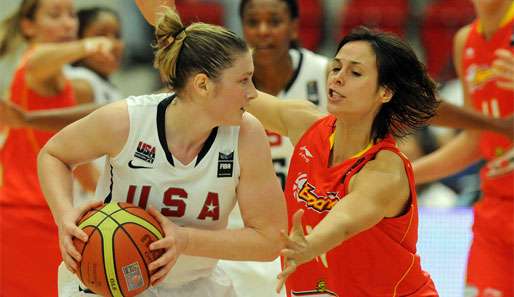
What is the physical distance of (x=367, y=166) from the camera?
375cm

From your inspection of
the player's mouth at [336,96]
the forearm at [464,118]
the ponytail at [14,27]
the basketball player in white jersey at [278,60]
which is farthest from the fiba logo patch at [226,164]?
the ponytail at [14,27]

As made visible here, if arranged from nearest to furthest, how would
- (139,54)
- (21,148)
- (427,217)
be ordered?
(21,148), (427,217), (139,54)

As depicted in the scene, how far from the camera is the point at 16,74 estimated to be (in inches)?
238

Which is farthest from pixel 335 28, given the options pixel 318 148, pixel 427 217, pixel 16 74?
pixel 318 148

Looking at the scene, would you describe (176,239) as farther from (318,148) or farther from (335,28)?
(335,28)

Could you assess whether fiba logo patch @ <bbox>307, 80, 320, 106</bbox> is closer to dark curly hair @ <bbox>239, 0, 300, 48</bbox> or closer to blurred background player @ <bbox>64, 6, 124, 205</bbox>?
dark curly hair @ <bbox>239, 0, 300, 48</bbox>

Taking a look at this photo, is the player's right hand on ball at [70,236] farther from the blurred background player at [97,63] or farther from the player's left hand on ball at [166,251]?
the blurred background player at [97,63]

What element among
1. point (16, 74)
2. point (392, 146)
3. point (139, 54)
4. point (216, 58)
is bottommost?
point (139, 54)

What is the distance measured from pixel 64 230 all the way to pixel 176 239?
38 cm

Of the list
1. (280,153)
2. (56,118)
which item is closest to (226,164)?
(56,118)

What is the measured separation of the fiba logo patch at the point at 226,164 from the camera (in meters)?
3.76

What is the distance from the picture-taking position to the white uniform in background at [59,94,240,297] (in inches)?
147

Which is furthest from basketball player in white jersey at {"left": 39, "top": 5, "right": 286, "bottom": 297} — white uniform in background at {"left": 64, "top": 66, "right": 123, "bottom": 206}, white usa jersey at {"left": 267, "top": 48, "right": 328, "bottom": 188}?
white uniform in background at {"left": 64, "top": 66, "right": 123, "bottom": 206}

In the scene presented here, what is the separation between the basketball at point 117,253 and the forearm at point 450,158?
2.68 m
